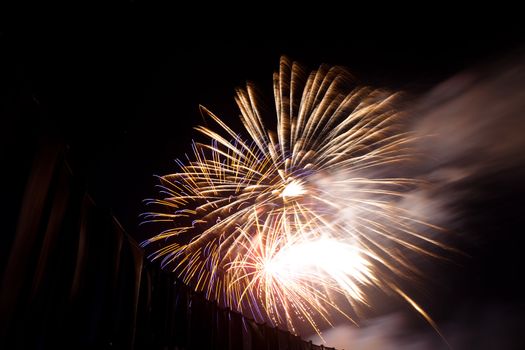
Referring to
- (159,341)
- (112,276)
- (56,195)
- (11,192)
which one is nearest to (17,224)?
(11,192)

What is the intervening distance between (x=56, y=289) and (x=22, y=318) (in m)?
0.38

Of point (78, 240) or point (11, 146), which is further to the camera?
point (78, 240)

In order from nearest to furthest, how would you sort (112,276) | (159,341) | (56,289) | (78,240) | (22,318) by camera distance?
(22,318) < (56,289) < (78,240) < (112,276) < (159,341)

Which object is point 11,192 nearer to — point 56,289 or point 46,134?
point 46,134

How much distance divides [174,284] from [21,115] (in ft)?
9.21

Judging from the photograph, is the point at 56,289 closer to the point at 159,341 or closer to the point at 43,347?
the point at 43,347

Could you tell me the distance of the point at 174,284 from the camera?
Answer: 4.25m

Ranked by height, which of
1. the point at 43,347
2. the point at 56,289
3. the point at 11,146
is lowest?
the point at 43,347

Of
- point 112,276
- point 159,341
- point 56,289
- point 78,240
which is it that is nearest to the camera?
point 56,289

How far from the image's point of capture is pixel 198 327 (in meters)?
4.73

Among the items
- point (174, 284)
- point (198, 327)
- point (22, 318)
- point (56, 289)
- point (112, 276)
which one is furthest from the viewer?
point (198, 327)

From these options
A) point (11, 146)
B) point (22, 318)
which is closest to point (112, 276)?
point (22, 318)

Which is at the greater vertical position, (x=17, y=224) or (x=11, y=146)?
(x=11, y=146)

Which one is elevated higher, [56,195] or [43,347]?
[56,195]
